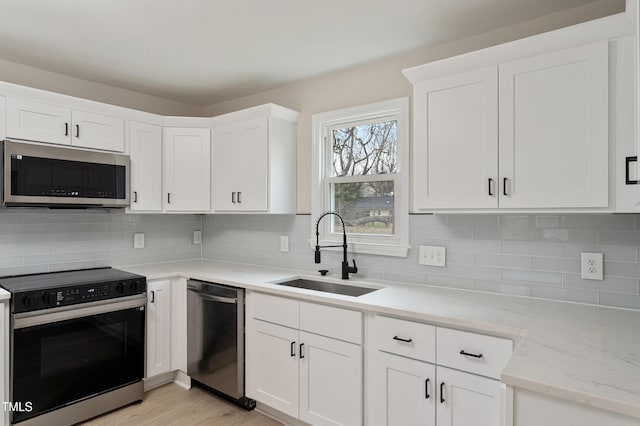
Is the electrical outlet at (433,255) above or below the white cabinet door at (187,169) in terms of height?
below

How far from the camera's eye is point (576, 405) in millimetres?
1056

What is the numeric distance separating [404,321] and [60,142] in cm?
257

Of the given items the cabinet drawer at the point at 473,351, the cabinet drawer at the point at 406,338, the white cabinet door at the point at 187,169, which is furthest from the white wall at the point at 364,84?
the cabinet drawer at the point at 473,351

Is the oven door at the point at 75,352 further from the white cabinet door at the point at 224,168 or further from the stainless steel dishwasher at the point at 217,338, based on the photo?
the white cabinet door at the point at 224,168

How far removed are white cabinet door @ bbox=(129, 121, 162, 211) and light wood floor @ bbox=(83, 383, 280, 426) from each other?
1.49 meters

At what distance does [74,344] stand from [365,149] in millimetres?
2393

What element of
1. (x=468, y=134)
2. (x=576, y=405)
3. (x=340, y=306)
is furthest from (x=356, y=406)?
(x=468, y=134)

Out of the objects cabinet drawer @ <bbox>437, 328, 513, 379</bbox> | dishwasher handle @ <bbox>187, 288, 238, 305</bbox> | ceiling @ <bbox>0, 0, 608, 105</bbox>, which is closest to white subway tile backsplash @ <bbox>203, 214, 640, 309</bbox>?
cabinet drawer @ <bbox>437, 328, 513, 379</bbox>

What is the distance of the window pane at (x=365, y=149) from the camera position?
273cm

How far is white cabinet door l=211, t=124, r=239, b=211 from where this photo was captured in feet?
10.4

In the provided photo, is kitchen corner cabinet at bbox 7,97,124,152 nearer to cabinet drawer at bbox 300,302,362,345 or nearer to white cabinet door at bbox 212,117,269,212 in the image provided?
white cabinet door at bbox 212,117,269,212

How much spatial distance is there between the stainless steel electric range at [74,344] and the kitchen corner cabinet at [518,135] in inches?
85.2

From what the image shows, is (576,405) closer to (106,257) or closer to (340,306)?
(340,306)

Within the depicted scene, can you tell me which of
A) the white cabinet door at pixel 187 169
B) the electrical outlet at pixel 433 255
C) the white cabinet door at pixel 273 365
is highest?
the white cabinet door at pixel 187 169
